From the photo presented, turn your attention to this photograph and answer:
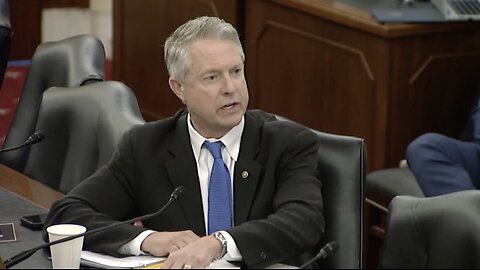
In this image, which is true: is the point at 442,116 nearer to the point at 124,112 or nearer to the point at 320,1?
the point at 320,1

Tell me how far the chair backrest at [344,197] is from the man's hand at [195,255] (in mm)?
358

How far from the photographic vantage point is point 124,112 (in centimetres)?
344

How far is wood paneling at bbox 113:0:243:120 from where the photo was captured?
19.1 ft

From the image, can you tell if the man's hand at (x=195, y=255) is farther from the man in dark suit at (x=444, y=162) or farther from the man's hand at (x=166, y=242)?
the man in dark suit at (x=444, y=162)

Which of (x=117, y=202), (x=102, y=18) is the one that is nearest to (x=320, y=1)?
(x=117, y=202)

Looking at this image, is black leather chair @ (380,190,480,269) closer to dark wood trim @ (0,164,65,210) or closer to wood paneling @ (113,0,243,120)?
dark wood trim @ (0,164,65,210)

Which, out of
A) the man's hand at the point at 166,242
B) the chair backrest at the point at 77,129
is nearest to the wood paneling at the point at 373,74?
the chair backrest at the point at 77,129

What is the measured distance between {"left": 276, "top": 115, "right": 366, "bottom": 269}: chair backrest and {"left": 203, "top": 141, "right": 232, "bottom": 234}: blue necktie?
8.7 inches

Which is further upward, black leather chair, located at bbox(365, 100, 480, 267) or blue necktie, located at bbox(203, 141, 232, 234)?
blue necktie, located at bbox(203, 141, 232, 234)

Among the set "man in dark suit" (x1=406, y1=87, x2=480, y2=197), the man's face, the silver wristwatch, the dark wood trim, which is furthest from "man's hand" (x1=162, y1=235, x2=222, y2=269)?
"man in dark suit" (x1=406, y1=87, x2=480, y2=197)

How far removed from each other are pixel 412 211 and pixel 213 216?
1.51ft

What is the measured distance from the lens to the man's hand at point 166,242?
98.4 inches

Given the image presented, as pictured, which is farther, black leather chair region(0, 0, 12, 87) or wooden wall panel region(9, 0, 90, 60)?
wooden wall panel region(9, 0, 90, 60)

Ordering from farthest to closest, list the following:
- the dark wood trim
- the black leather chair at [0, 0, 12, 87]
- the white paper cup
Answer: the black leather chair at [0, 0, 12, 87], the dark wood trim, the white paper cup
